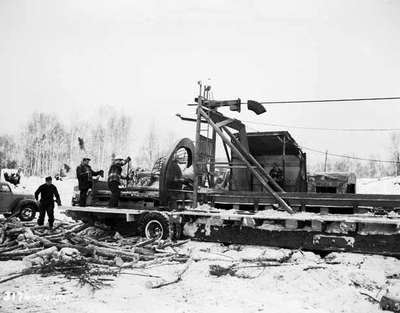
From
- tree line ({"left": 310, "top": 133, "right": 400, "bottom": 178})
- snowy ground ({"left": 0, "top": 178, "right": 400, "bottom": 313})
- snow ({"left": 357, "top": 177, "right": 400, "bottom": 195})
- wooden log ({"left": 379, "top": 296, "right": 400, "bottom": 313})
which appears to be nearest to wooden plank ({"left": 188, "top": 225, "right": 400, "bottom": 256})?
snowy ground ({"left": 0, "top": 178, "right": 400, "bottom": 313})

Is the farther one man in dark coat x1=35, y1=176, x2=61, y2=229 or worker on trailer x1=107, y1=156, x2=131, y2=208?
man in dark coat x1=35, y1=176, x2=61, y2=229

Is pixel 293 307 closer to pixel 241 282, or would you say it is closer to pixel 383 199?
pixel 241 282

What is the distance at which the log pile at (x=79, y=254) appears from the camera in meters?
6.35

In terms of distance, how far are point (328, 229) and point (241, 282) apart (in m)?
2.64

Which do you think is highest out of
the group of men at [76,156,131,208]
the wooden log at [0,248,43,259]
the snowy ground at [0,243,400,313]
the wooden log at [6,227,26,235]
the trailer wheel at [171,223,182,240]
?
the group of men at [76,156,131,208]

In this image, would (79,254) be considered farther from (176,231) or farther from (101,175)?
(101,175)

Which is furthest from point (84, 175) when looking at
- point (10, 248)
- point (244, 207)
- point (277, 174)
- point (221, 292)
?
point (221, 292)

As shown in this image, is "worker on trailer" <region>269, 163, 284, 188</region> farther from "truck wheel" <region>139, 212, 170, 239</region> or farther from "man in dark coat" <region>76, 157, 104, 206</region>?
"man in dark coat" <region>76, 157, 104, 206</region>

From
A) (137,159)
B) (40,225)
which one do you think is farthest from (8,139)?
(40,225)

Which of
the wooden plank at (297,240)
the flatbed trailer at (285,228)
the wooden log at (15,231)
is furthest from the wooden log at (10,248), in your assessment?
the wooden plank at (297,240)

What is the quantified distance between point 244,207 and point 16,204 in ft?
33.7

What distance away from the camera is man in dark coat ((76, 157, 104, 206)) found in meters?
11.1

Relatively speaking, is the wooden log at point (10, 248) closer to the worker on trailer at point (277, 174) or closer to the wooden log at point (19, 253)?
the wooden log at point (19, 253)

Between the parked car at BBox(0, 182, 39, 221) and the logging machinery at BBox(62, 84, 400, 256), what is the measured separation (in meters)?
5.64
